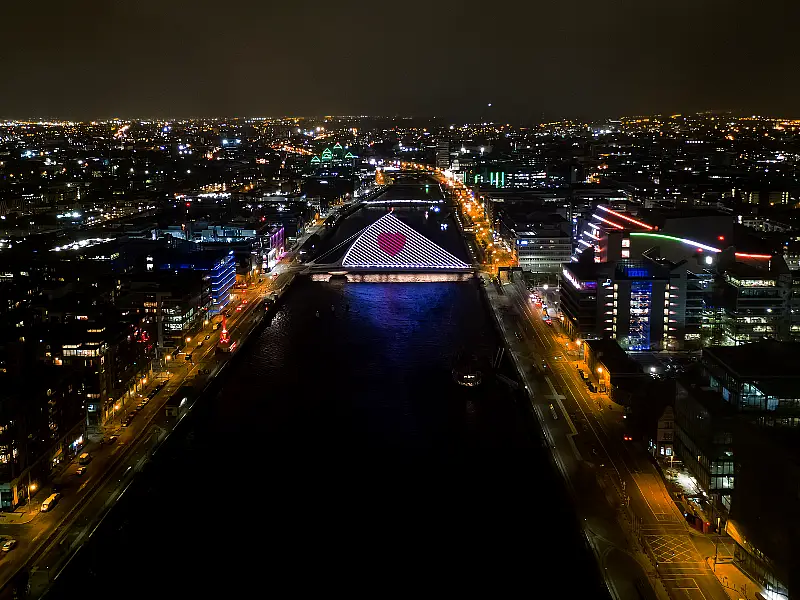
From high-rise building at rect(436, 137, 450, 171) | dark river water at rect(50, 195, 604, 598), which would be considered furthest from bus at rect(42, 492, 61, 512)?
high-rise building at rect(436, 137, 450, 171)

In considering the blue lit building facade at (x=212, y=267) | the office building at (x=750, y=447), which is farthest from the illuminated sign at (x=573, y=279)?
the blue lit building facade at (x=212, y=267)

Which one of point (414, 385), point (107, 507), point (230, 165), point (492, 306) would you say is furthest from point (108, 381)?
point (230, 165)

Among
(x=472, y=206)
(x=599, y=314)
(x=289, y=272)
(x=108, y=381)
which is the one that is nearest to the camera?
(x=108, y=381)

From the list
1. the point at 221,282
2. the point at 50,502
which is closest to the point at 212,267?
the point at 221,282

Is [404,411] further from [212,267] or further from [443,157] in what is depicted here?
[443,157]

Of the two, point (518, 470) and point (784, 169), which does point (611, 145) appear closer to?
point (784, 169)

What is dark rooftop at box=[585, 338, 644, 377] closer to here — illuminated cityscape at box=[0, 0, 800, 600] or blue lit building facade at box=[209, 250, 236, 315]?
illuminated cityscape at box=[0, 0, 800, 600]
